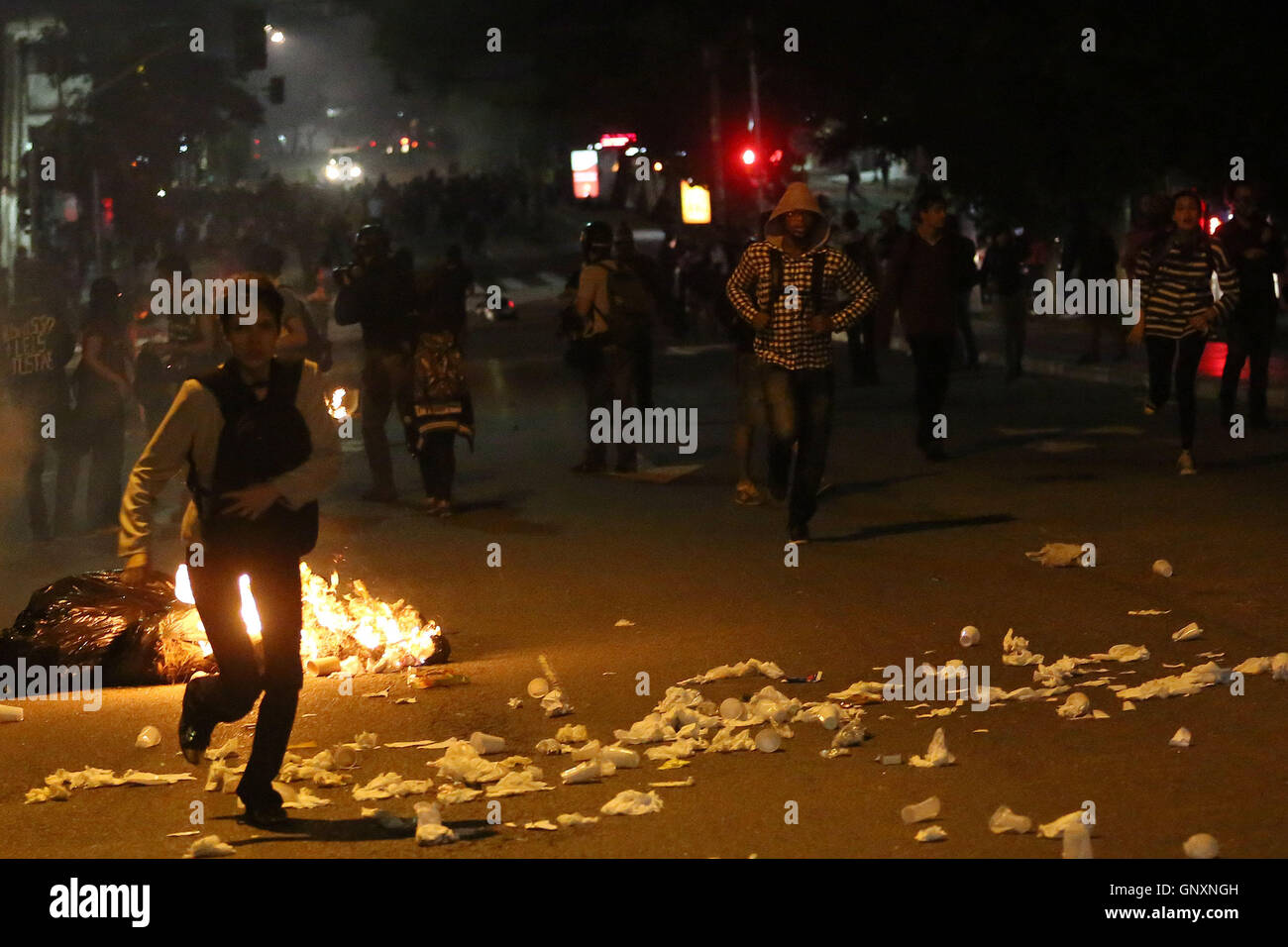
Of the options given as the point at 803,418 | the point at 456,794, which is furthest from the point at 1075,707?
the point at 803,418

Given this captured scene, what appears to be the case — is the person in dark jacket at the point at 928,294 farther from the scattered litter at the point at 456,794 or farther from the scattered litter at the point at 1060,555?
the scattered litter at the point at 456,794

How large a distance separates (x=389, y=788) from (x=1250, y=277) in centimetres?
1051

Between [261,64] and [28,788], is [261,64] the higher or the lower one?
the higher one

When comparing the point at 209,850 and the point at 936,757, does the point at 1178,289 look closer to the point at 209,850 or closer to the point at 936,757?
the point at 936,757

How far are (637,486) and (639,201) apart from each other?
189 feet

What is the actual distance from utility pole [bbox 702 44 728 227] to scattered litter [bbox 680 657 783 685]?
34.5 metres

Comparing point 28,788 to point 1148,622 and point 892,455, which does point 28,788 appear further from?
point 892,455

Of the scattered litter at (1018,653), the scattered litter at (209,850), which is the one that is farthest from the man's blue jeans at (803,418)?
the scattered litter at (209,850)

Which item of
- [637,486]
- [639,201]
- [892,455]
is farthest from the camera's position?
[639,201]

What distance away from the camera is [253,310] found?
587cm

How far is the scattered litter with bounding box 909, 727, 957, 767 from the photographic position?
6.41 metres

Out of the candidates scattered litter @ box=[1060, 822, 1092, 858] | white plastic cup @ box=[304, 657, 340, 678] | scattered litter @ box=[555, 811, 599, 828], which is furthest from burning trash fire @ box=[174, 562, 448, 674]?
scattered litter @ box=[1060, 822, 1092, 858]

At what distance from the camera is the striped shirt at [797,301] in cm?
1106
